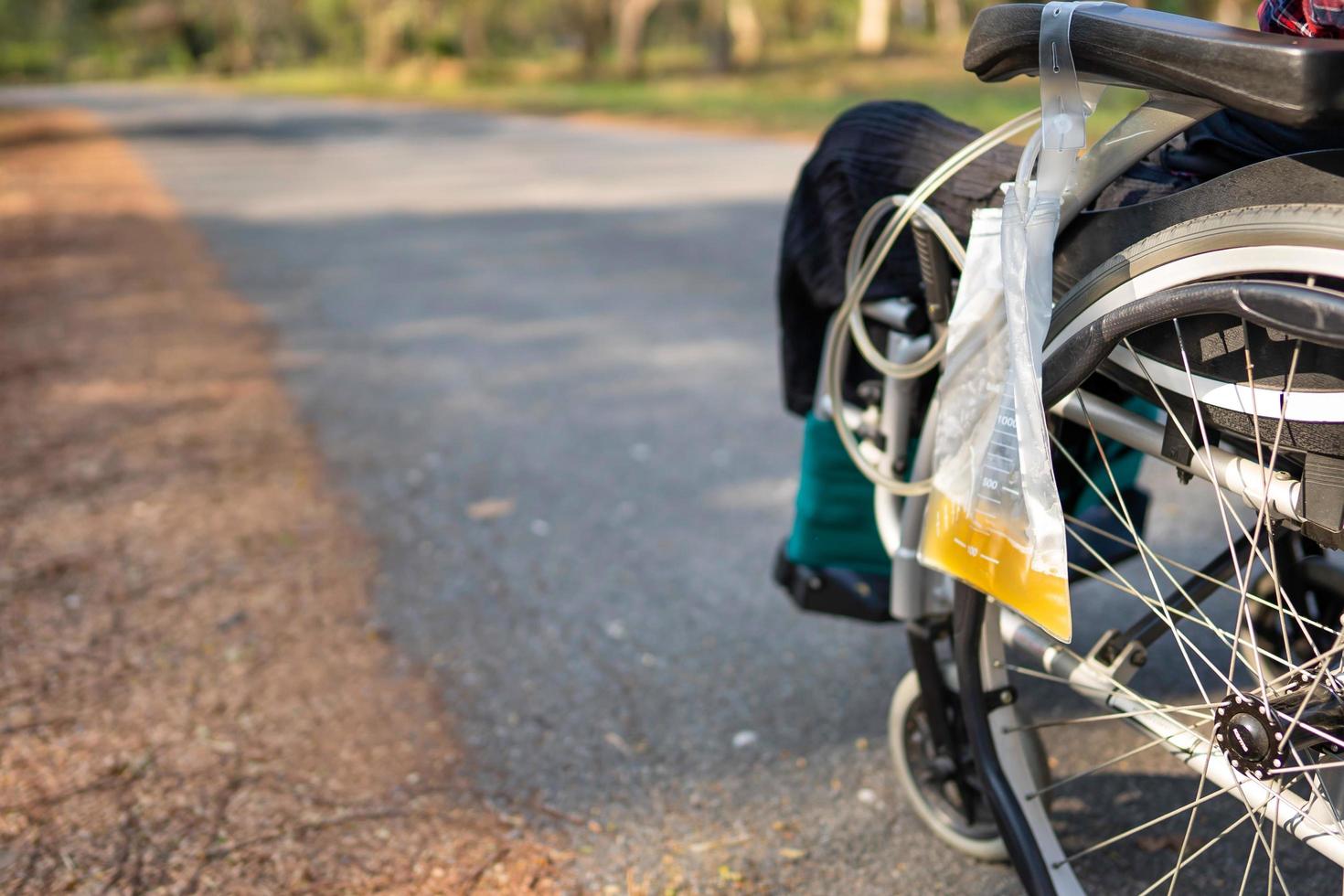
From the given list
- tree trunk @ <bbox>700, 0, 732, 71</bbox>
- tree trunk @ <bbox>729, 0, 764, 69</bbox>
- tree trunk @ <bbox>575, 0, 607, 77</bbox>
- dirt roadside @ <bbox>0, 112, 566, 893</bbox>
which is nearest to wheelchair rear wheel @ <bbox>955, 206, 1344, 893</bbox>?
dirt roadside @ <bbox>0, 112, 566, 893</bbox>

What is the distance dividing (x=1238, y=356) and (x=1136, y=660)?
0.58 metres

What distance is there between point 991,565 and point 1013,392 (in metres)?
0.26

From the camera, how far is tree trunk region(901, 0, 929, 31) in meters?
61.2

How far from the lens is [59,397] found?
5617 mm

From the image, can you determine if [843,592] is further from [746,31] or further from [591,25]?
[746,31]

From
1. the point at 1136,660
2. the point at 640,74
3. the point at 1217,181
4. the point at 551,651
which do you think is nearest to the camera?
the point at 1217,181

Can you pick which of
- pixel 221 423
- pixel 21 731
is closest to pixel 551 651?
pixel 21 731

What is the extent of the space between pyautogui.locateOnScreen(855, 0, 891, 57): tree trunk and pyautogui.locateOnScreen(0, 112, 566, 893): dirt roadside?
41023 mm

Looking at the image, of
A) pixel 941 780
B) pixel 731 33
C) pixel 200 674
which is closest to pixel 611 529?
pixel 200 674

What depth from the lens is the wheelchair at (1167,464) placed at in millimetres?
1383

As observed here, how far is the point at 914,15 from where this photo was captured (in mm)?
68938

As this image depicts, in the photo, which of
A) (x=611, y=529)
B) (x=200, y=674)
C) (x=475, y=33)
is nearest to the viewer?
(x=200, y=674)

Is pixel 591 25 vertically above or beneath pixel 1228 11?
beneath

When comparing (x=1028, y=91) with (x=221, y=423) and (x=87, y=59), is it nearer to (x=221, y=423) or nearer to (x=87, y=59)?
(x=221, y=423)
